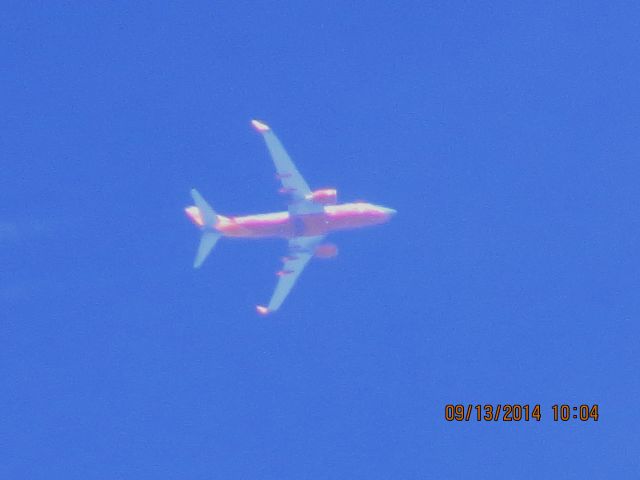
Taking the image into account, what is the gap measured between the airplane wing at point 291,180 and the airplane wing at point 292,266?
382 cm

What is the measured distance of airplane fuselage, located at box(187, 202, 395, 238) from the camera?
109 m

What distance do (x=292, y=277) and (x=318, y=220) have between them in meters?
9.42

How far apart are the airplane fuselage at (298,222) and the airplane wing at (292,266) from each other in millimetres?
1782

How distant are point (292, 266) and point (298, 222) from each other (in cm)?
767

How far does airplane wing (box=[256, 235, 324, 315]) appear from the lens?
11175cm

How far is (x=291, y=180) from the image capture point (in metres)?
108

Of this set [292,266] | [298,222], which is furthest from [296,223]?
[292,266]

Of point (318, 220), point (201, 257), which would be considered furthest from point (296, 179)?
point (201, 257)

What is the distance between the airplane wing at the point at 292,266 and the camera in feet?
367

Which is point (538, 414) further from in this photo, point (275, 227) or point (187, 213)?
point (187, 213)

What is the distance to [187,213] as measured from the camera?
114375mm

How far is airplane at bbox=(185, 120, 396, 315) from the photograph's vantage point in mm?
107688

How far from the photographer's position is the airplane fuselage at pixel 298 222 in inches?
4284

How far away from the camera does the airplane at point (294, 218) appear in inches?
4240
